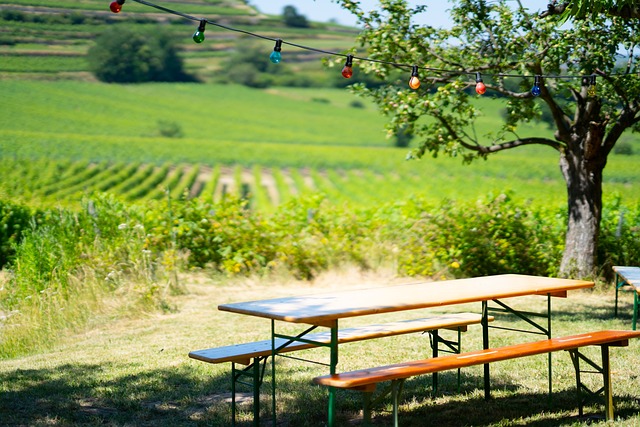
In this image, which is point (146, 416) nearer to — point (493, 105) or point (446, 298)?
point (446, 298)

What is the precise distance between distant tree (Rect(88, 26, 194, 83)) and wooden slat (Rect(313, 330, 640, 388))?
128ft

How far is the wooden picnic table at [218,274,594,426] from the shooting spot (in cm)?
391

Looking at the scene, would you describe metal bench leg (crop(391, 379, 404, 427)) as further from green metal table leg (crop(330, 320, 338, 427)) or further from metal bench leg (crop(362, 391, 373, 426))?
green metal table leg (crop(330, 320, 338, 427))

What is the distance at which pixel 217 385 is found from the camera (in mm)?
5750

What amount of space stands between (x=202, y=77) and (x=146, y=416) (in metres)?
46.7

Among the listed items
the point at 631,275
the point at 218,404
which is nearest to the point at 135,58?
the point at 631,275

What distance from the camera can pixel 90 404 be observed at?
527cm

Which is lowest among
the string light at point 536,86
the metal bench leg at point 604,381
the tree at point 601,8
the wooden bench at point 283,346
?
the metal bench leg at point 604,381

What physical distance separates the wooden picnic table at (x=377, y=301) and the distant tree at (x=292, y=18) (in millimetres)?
54038

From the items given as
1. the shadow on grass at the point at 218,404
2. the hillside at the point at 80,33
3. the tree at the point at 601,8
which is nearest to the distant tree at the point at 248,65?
the hillside at the point at 80,33

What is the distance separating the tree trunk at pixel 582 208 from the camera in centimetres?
1044

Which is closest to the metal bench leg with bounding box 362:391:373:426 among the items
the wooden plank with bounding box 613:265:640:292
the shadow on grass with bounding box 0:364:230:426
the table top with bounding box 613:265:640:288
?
the shadow on grass with bounding box 0:364:230:426

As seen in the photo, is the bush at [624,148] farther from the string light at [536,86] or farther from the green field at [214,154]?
the string light at [536,86]

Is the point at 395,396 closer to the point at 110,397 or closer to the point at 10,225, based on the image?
the point at 110,397
